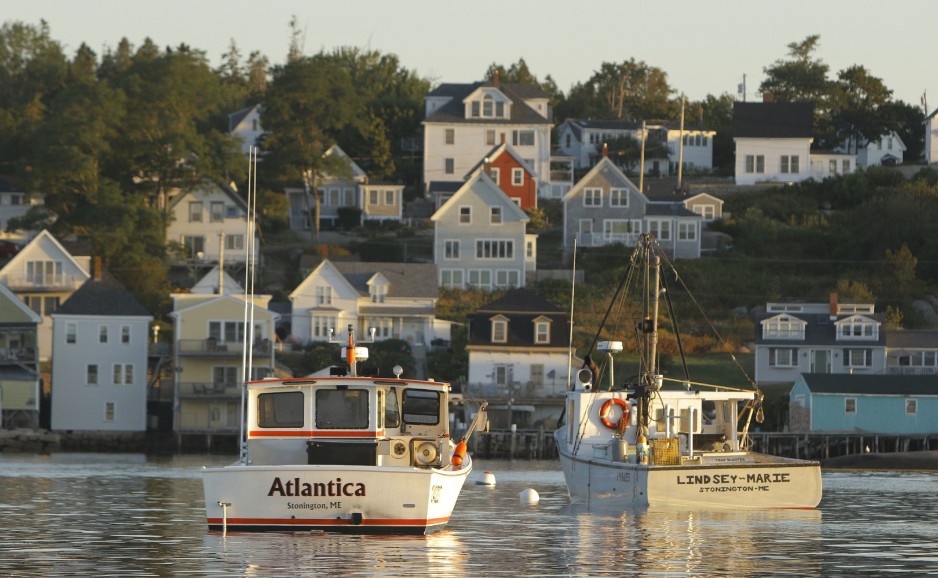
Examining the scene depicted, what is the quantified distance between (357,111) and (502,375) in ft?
156

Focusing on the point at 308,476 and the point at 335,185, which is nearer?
the point at 308,476

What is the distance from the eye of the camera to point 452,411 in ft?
315

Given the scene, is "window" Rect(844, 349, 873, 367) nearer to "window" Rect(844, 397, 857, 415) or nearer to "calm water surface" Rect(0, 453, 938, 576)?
"window" Rect(844, 397, 857, 415)

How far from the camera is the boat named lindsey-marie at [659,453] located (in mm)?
47969

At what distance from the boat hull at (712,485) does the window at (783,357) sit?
52378 millimetres

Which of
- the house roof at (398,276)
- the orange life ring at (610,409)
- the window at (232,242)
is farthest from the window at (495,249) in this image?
the orange life ring at (610,409)

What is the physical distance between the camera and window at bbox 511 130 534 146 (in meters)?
141

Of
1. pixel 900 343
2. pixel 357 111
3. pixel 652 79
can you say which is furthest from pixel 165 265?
pixel 652 79

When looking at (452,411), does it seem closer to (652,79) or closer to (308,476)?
(308,476)

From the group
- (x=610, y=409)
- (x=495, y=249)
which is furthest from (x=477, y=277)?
(x=610, y=409)

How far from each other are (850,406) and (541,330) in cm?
1684

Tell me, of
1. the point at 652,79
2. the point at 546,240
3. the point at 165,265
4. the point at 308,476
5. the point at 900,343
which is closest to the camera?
the point at 308,476

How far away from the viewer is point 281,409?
37.8 meters

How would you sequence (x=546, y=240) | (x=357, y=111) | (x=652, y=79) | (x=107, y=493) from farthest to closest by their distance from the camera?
(x=652, y=79)
(x=357, y=111)
(x=546, y=240)
(x=107, y=493)
